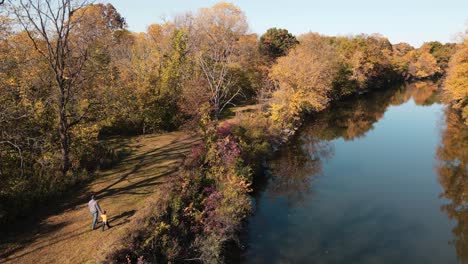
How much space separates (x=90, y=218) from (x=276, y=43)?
57.6 meters

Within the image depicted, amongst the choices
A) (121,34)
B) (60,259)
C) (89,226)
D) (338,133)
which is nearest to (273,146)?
(338,133)

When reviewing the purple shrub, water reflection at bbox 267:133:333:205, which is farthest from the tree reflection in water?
the purple shrub

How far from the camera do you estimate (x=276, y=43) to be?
6500 centimetres

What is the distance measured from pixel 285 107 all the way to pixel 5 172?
29.6m

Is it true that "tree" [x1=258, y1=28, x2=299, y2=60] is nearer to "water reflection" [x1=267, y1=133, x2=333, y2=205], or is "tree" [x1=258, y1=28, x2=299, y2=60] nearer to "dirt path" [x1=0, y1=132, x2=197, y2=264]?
"water reflection" [x1=267, y1=133, x2=333, y2=205]

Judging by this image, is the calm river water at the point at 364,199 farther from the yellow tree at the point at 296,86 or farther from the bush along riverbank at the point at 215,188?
the yellow tree at the point at 296,86

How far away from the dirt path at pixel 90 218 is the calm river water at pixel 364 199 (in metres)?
6.79

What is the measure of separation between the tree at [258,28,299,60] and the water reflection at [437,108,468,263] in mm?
33847

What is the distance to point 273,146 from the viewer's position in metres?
32.8

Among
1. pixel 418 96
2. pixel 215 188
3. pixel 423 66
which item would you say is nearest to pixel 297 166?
pixel 215 188

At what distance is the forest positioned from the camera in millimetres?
15234

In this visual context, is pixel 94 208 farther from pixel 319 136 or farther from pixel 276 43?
pixel 276 43

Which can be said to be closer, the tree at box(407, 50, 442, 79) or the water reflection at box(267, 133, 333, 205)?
the water reflection at box(267, 133, 333, 205)

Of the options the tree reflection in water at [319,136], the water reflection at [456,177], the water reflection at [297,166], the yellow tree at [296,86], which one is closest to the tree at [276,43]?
the tree reflection in water at [319,136]
